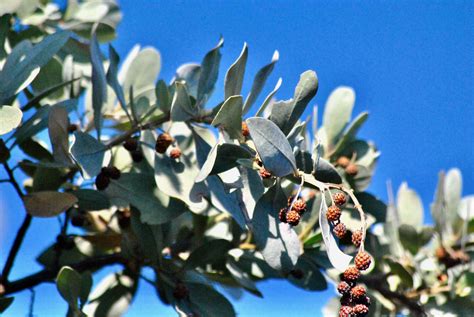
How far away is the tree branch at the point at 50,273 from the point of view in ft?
5.69

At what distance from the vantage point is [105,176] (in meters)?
1.64

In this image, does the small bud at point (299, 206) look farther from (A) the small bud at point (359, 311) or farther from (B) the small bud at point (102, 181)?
(B) the small bud at point (102, 181)

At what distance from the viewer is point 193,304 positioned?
5.57ft

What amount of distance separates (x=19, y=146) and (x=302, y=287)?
73 cm

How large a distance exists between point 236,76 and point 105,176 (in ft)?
1.16

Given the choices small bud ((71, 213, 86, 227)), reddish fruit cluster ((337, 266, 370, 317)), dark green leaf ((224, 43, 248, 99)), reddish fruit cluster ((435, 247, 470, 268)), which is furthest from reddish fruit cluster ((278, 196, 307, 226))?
reddish fruit cluster ((435, 247, 470, 268))

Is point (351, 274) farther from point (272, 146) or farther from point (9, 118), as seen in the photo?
point (9, 118)

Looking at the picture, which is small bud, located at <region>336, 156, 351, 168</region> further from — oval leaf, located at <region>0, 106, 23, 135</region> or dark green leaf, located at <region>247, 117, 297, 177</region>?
oval leaf, located at <region>0, 106, 23, 135</region>

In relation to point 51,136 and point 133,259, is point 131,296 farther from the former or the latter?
point 51,136

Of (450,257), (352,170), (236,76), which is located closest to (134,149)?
(236,76)

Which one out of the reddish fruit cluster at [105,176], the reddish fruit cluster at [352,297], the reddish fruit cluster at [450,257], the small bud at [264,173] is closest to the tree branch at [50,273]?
the reddish fruit cluster at [105,176]

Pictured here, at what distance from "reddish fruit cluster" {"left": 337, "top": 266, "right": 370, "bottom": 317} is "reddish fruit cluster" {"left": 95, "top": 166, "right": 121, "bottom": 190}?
566mm

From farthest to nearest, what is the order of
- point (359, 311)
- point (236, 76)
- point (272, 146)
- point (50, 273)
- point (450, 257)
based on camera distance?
1. point (450, 257)
2. point (50, 273)
3. point (236, 76)
4. point (272, 146)
5. point (359, 311)

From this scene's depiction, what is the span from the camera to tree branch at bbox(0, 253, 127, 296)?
1.74 meters
